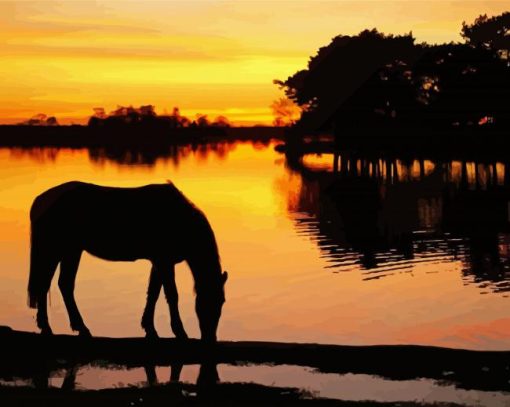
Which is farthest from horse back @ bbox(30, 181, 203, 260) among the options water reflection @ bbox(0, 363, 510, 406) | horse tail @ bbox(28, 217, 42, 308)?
water reflection @ bbox(0, 363, 510, 406)

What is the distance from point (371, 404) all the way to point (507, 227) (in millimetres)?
34076

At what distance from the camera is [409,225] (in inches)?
1777

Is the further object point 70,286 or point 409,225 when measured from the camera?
point 409,225

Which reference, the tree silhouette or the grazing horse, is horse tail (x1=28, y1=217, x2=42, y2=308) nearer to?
the grazing horse

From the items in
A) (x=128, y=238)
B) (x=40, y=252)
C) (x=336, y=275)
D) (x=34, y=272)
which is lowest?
(x=336, y=275)

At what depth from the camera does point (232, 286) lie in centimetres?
2770

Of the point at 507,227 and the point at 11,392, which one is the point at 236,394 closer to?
the point at 11,392

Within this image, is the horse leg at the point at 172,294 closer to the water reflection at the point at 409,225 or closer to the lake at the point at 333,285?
the lake at the point at 333,285

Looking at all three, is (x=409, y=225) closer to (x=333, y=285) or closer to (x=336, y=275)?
(x=336, y=275)

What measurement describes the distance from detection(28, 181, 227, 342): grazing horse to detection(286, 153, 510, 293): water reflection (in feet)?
48.7

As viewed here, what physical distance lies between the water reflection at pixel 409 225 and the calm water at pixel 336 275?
65 mm

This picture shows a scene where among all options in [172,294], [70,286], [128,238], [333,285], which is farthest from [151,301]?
[333,285]

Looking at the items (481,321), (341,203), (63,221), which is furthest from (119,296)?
(341,203)

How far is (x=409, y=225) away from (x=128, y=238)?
1302 inches
